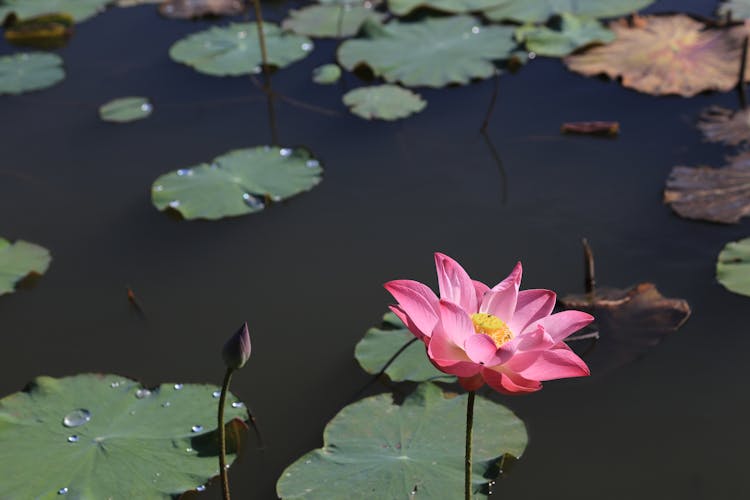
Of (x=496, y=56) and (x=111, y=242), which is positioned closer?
(x=111, y=242)

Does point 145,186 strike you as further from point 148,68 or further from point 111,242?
point 148,68

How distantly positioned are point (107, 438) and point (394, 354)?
0.84 metres

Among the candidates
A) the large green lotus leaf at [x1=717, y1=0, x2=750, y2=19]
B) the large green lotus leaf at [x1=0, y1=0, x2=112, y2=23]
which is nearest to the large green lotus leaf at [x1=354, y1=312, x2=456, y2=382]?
the large green lotus leaf at [x1=717, y1=0, x2=750, y2=19]

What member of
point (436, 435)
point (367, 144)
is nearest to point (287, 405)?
point (436, 435)

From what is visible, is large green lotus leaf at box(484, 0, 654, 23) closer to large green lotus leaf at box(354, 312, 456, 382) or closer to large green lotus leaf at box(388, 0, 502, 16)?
large green lotus leaf at box(388, 0, 502, 16)

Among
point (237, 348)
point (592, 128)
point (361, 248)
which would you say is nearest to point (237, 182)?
point (361, 248)

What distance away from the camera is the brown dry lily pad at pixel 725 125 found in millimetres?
3650

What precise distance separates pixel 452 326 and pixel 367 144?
2.36m

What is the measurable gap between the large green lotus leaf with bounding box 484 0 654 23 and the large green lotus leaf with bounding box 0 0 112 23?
2499 mm

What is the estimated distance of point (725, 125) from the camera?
373cm

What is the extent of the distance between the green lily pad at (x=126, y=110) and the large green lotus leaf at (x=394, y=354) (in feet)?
6.97

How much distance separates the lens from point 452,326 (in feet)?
5.59

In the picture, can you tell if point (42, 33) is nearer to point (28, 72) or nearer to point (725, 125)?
point (28, 72)

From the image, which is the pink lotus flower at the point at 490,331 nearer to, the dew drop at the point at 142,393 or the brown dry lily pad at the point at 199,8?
the dew drop at the point at 142,393
